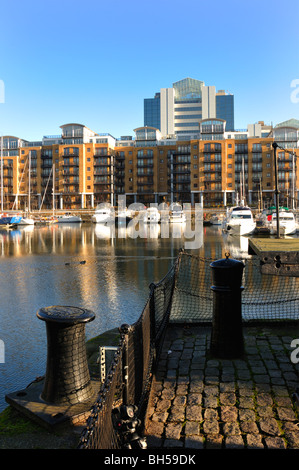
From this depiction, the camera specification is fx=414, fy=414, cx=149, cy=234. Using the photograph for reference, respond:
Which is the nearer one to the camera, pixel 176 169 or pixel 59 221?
pixel 59 221

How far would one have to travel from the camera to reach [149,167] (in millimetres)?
106562

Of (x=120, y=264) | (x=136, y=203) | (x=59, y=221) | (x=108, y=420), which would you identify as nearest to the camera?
(x=108, y=420)

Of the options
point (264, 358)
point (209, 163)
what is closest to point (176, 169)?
point (209, 163)

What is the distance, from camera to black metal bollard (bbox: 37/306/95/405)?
4809mm

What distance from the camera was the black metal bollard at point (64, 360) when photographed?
481cm

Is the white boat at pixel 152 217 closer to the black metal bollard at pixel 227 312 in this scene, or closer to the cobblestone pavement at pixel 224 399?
the cobblestone pavement at pixel 224 399

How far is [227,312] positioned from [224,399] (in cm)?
161

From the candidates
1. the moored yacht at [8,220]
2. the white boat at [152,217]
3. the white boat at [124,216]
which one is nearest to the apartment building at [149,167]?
the white boat at [124,216]

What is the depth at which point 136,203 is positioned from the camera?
106500 mm

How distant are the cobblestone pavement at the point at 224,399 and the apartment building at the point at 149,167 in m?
89.6

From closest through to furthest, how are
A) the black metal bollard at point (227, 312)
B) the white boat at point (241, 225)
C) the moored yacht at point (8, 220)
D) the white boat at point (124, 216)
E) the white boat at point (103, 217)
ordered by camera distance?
the black metal bollard at point (227, 312)
the white boat at point (241, 225)
the moored yacht at point (8, 220)
the white boat at point (103, 217)
the white boat at point (124, 216)

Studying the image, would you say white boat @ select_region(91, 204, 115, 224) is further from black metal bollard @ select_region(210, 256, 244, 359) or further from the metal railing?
black metal bollard @ select_region(210, 256, 244, 359)
